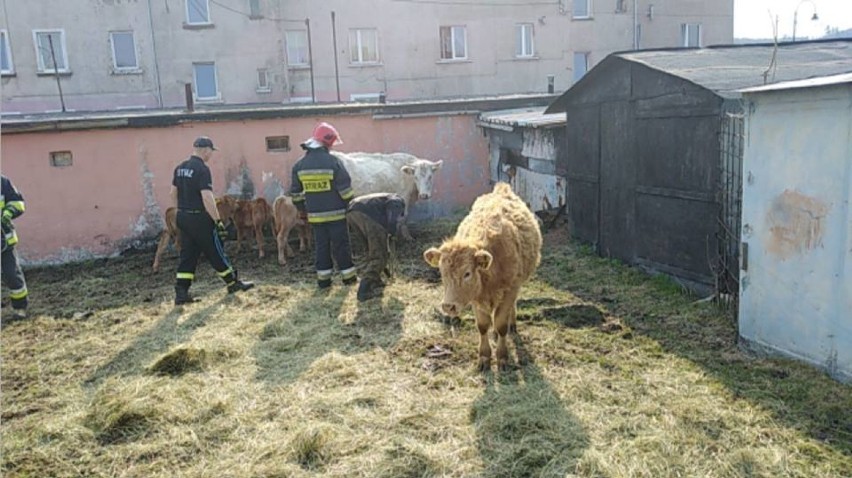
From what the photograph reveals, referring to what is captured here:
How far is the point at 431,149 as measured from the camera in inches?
548

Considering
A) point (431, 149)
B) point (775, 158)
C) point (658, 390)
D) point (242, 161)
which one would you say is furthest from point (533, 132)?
point (658, 390)

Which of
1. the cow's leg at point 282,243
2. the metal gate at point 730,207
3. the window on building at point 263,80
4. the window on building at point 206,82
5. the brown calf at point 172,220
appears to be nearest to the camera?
the metal gate at point 730,207

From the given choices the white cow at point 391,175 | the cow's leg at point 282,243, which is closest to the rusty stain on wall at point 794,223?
the white cow at point 391,175

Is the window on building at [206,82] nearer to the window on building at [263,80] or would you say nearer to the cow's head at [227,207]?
the window on building at [263,80]

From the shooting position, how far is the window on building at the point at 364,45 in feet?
92.9

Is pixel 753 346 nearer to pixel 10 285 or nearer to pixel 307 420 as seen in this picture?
pixel 307 420

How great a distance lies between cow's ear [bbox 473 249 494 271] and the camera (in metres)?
5.18

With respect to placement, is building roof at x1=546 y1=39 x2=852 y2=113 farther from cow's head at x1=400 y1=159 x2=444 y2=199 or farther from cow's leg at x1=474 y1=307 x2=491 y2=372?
cow's leg at x1=474 y1=307 x2=491 y2=372

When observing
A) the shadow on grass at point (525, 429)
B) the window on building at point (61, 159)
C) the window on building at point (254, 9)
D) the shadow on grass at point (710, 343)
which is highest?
the window on building at point (254, 9)

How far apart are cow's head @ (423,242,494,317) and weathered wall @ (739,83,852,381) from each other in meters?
2.35

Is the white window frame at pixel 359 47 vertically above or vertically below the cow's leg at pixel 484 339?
above

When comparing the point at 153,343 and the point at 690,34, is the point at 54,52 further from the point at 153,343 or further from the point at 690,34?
the point at 690,34

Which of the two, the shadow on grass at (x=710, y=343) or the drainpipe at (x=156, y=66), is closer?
the shadow on grass at (x=710, y=343)

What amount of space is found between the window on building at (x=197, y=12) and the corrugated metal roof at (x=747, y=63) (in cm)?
2287
